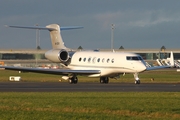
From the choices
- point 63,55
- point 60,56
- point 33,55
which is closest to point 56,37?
point 63,55

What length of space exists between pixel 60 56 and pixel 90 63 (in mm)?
3133

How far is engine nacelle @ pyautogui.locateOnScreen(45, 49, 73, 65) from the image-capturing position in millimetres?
56438

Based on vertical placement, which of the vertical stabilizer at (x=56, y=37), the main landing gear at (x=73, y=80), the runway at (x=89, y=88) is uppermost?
A: the vertical stabilizer at (x=56, y=37)

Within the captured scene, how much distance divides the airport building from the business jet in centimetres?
5642

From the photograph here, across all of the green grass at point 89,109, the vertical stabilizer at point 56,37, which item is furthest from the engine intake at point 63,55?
the green grass at point 89,109

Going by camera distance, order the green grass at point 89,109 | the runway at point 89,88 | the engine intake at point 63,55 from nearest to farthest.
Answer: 1. the green grass at point 89,109
2. the runway at point 89,88
3. the engine intake at point 63,55

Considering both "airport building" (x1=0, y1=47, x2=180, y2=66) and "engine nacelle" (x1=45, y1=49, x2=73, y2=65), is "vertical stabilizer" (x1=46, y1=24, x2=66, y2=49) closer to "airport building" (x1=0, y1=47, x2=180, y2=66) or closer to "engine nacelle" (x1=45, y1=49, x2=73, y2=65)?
"engine nacelle" (x1=45, y1=49, x2=73, y2=65)

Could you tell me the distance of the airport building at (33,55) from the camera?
12165cm

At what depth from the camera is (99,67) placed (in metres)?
54.9

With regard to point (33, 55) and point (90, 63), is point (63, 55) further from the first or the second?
point (33, 55)

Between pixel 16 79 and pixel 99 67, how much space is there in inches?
395

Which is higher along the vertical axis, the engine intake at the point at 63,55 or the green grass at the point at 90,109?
the engine intake at the point at 63,55

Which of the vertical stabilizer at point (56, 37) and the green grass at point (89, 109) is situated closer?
the green grass at point (89, 109)

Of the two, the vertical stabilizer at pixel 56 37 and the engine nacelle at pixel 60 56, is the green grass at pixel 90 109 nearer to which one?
the engine nacelle at pixel 60 56
